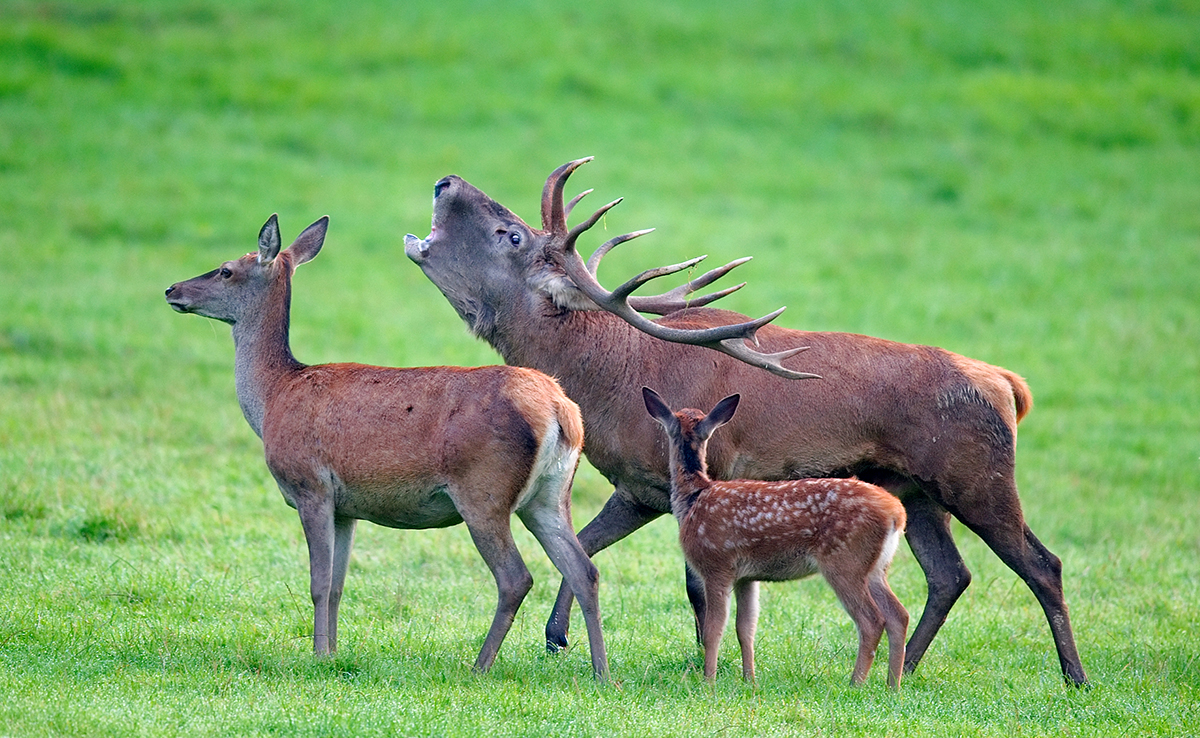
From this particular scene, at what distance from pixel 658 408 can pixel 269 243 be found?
237cm

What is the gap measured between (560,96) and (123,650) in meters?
18.8

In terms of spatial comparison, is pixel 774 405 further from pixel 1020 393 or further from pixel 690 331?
pixel 1020 393

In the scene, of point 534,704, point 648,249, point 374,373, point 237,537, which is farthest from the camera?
point 648,249

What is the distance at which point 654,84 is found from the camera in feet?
82.9

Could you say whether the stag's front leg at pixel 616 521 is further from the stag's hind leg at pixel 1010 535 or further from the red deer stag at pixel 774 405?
the stag's hind leg at pixel 1010 535

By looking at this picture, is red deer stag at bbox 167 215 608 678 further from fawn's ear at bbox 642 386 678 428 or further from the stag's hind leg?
the stag's hind leg

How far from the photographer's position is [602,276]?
17.9m

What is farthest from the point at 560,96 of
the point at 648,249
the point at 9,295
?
the point at 9,295

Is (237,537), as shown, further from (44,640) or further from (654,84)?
(654,84)

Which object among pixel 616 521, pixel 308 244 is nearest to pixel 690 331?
pixel 616 521

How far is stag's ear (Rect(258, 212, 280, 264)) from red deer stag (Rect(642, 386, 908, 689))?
272 centimetres

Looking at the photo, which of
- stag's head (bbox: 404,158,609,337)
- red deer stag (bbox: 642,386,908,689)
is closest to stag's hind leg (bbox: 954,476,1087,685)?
red deer stag (bbox: 642,386,908,689)

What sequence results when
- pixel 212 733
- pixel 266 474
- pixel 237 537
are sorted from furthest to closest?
pixel 266 474 → pixel 237 537 → pixel 212 733

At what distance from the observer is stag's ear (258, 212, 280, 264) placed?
25.1ft
